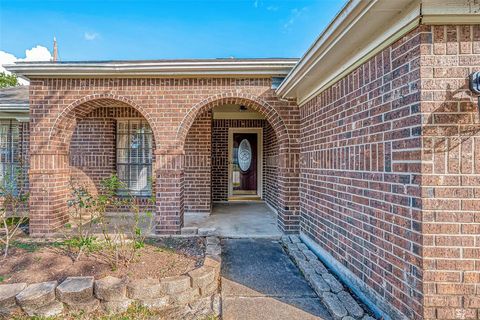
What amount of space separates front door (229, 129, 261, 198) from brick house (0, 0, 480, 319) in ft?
7.71

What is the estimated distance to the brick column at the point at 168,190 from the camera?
477cm

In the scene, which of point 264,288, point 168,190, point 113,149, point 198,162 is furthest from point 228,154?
point 264,288

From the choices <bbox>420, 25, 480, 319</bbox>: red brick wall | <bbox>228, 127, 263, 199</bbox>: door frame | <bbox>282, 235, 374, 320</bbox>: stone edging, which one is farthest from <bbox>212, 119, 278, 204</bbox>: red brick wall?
<bbox>420, 25, 480, 319</bbox>: red brick wall

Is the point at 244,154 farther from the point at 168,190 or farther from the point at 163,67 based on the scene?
the point at 163,67

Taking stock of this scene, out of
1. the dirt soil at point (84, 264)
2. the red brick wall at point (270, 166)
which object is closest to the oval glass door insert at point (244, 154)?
the red brick wall at point (270, 166)

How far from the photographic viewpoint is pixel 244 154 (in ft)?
31.0

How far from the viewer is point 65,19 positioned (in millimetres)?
8234

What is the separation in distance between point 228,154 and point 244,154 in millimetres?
1348

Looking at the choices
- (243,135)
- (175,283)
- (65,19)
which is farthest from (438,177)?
(65,19)

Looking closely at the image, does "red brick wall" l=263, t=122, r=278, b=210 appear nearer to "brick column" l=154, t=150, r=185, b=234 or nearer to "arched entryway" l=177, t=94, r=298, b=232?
"arched entryway" l=177, t=94, r=298, b=232

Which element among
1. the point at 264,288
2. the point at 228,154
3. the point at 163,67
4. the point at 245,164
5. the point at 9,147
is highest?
the point at 163,67

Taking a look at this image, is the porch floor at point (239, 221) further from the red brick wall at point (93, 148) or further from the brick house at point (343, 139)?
the red brick wall at point (93, 148)

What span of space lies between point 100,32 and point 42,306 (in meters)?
10.3

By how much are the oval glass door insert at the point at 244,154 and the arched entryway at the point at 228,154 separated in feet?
0.84
